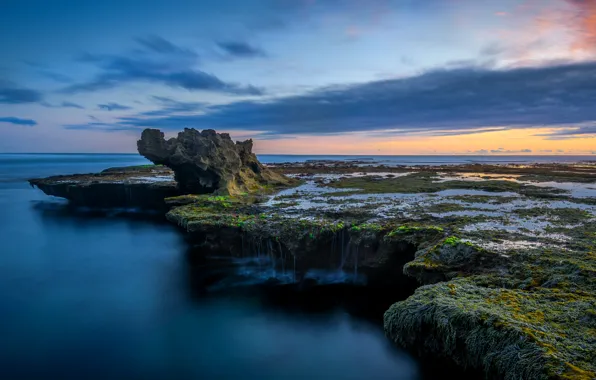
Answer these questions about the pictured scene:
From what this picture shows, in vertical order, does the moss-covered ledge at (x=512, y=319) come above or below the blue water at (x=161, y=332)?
above

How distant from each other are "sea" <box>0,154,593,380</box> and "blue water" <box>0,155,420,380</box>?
5 cm

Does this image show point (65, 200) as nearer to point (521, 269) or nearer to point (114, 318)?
point (114, 318)

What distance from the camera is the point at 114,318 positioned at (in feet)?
54.4

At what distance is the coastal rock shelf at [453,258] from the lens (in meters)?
7.41

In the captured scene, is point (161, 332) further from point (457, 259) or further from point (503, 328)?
point (503, 328)

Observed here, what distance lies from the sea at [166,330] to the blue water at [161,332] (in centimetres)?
5

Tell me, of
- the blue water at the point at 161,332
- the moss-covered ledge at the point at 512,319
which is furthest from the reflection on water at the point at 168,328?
the moss-covered ledge at the point at 512,319

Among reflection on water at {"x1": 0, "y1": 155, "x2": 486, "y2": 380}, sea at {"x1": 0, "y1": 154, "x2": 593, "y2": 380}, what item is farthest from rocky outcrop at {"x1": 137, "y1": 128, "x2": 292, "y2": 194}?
sea at {"x1": 0, "y1": 154, "x2": 593, "y2": 380}

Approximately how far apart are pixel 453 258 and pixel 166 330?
505 inches

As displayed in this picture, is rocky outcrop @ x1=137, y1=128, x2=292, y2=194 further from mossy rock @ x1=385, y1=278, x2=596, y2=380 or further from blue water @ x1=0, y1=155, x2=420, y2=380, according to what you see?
mossy rock @ x1=385, y1=278, x2=596, y2=380

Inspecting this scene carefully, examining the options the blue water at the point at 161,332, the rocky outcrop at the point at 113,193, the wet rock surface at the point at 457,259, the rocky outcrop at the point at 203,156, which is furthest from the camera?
the rocky outcrop at the point at 113,193

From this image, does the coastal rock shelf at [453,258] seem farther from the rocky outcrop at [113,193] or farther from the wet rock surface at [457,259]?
the rocky outcrop at [113,193]

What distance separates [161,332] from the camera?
609 inches

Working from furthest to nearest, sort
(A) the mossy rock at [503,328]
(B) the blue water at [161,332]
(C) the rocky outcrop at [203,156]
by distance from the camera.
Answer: (C) the rocky outcrop at [203,156] < (B) the blue water at [161,332] < (A) the mossy rock at [503,328]
